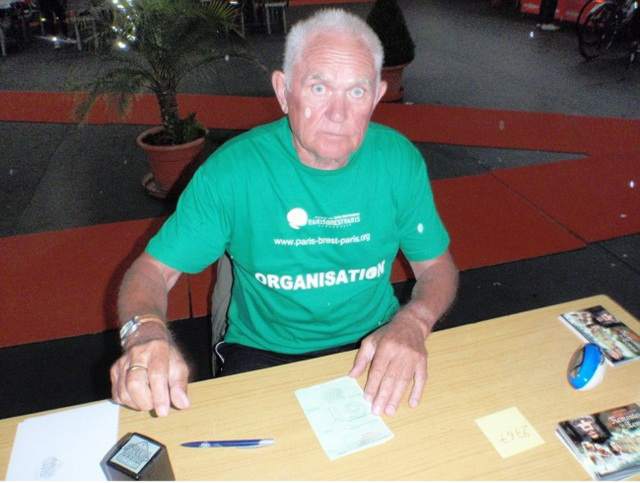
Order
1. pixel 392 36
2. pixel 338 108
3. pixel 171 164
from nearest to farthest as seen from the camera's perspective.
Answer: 1. pixel 338 108
2. pixel 171 164
3. pixel 392 36

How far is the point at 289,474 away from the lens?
3.28 feet

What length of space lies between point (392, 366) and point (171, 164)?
3192mm

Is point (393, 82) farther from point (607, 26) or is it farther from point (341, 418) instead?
point (341, 418)

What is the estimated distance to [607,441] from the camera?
3.44 ft

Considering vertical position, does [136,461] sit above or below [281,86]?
below

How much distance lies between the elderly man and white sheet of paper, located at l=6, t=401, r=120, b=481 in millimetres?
267

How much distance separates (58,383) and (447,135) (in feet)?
13.4

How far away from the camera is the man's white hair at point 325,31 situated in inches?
57.1

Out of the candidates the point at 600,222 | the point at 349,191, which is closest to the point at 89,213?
the point at 349,191

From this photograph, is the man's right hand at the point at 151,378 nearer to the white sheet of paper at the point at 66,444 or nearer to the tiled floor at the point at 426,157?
the white sheet of paper at the point at 66,444

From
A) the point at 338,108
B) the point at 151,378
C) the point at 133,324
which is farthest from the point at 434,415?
the point at 338,108

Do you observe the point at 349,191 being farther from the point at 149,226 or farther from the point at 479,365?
the point at 149,226

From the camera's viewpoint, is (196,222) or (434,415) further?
(196,222)

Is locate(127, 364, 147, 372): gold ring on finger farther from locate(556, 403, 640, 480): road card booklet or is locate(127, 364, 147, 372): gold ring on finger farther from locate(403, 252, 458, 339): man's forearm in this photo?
locate(556, 403, 640, 480): road card booklet
